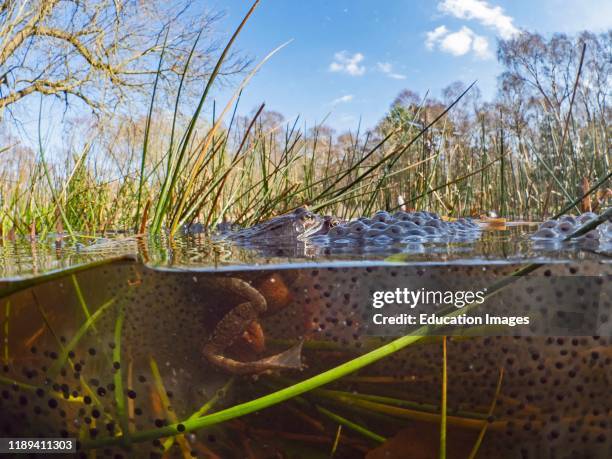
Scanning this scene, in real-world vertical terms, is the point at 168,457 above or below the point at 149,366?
below

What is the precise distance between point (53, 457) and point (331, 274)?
1.67ft

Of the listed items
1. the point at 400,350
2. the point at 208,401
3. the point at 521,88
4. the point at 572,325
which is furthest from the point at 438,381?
the point at 521,88

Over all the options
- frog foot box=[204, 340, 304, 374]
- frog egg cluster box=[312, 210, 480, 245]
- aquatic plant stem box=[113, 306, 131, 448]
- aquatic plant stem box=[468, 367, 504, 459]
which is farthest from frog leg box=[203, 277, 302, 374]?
frog egg cluster box=[312, 210, 480, 245]

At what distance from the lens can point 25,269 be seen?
0.79m

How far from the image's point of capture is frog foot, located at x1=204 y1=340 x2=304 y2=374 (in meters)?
0.69

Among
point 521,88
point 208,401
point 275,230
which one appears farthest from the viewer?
point 521,88

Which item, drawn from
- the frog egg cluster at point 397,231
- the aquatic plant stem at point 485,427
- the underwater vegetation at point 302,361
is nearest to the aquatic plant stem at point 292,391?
the underwater vegetation at point 302,361

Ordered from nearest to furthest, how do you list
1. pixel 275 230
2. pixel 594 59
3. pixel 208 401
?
1. pixel 208 401
2. pixel 275 230
3. pixel 594 59

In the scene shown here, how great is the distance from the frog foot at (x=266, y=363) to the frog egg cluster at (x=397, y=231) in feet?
1.57

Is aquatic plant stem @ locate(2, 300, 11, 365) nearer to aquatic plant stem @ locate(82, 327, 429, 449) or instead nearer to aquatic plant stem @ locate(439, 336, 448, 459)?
aquatic plant stem @ locate(82, 327, 429, 449)

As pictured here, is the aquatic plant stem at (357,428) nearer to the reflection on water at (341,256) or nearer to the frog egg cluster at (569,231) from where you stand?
the reflection on water at (341,256)

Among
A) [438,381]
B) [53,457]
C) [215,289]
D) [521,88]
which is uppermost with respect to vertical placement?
[521,88]

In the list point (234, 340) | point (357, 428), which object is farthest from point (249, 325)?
point (357, 428)

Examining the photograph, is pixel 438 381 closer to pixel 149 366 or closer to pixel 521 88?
pixel 149 366
